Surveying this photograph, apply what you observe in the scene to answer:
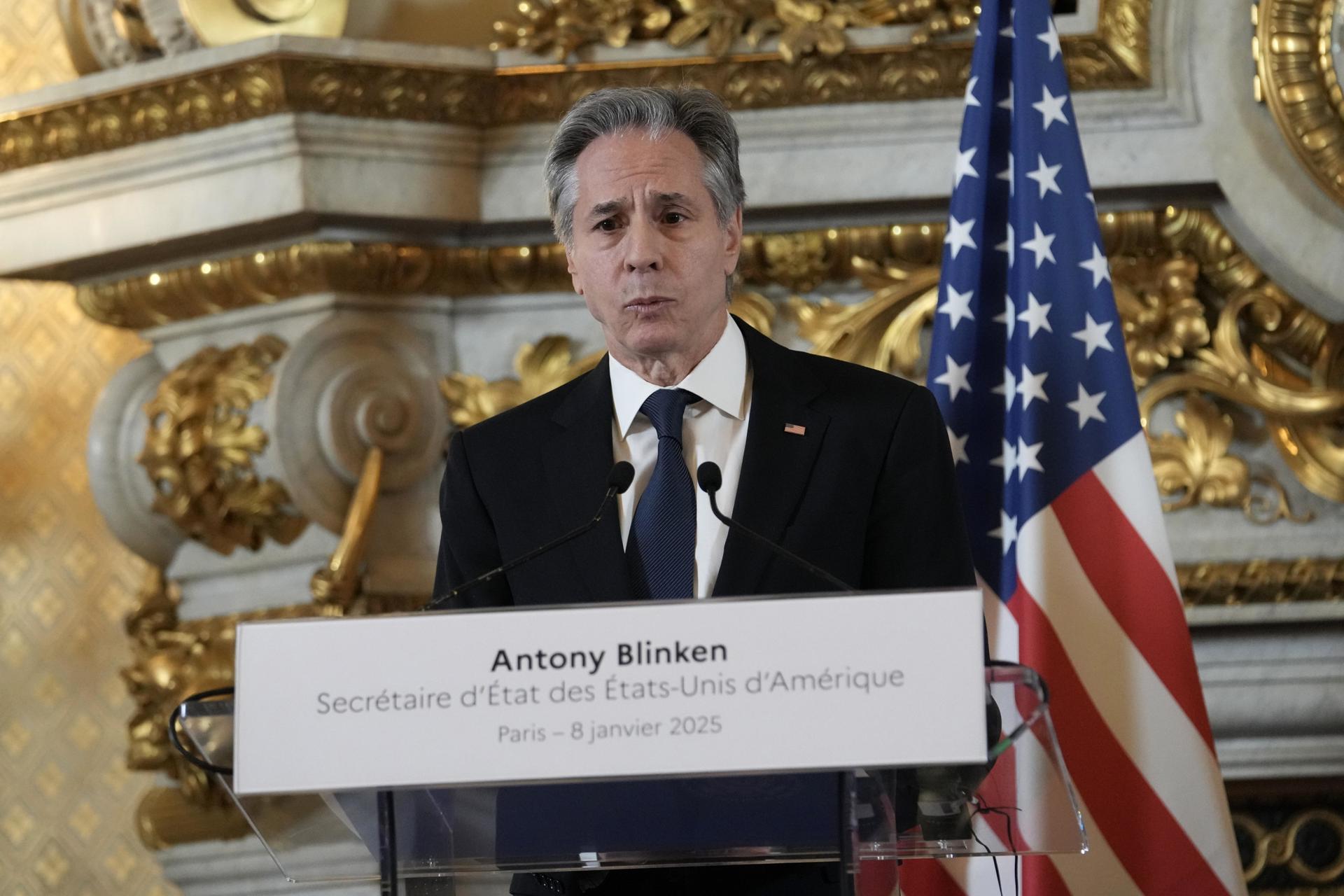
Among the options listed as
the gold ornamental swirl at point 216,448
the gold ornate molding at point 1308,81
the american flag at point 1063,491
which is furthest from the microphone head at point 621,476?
the gold ornate molding at point 1308,81

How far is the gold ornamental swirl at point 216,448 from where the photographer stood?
2.96 meters

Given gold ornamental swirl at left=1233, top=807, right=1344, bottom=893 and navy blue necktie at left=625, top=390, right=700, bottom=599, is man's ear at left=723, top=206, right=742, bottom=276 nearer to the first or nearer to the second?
navy blue necktie at left=625, top=390, right=700, bottom=599

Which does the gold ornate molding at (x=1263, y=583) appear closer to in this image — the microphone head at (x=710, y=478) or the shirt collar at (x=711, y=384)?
the shirt collar at (x=711, y=384)

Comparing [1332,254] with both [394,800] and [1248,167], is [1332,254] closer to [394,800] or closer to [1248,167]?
[1248,167]

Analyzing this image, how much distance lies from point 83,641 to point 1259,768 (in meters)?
2.08

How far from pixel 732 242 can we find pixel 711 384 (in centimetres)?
20

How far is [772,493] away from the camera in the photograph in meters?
1.77

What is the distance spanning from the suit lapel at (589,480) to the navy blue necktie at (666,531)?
0.08ft

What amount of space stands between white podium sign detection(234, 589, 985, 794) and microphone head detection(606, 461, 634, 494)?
301 mm

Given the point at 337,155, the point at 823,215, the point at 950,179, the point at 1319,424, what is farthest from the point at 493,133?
the point at 1319,424

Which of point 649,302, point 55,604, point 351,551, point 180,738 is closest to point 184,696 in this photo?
point 351,551

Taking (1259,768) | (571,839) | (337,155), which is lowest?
(571,839)

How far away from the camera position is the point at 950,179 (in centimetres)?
A: 296

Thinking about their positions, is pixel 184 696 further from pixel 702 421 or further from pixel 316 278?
pixel 702 421
